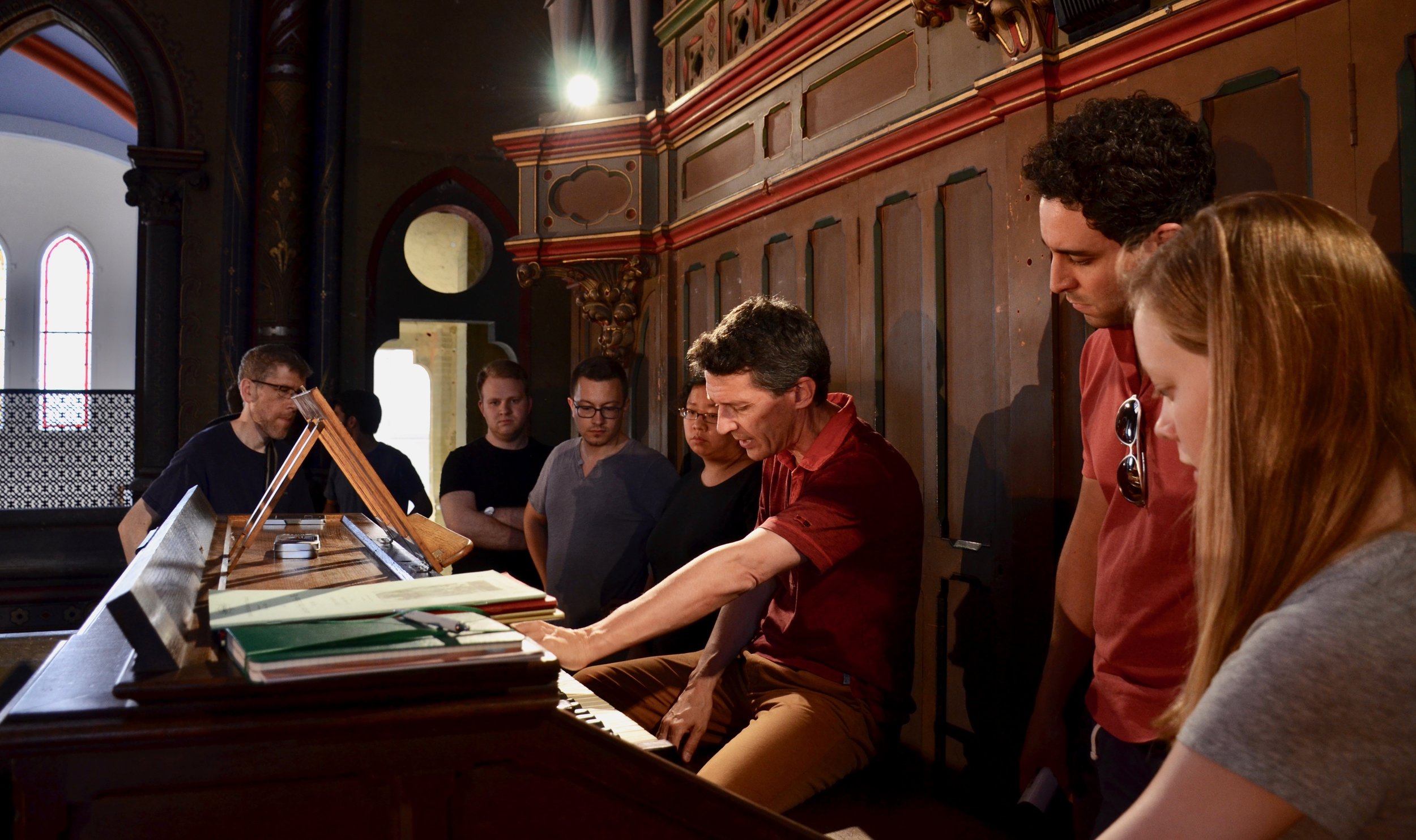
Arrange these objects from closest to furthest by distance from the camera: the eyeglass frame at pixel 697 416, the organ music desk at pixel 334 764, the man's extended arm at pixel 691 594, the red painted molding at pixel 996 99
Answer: the organ music desk at pixel 334 764 → the man's extended arm at pixel 691 594 → the red painted molding at pixel 996 99 → the eyeglass frame at pixel 697 416

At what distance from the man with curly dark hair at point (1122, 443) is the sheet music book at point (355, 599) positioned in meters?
1.04

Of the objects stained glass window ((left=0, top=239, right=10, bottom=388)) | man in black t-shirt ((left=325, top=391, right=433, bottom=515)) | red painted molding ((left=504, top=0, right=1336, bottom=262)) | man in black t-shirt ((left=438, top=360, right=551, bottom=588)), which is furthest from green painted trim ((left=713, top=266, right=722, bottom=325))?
stained glass window ((left=0, top=239, right=10, bottom=388))

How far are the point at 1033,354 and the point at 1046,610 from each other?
30.3 inches

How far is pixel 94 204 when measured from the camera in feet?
52.4

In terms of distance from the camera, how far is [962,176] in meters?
3.60

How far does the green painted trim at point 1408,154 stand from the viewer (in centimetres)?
212

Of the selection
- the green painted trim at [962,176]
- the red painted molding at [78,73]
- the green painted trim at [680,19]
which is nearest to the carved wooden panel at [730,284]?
the green painted trim at [680,19]

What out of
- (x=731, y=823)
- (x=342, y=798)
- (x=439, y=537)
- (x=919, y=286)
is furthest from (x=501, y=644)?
(x=919, y=286)

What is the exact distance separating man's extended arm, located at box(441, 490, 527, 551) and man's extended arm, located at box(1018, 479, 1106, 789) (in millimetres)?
3014

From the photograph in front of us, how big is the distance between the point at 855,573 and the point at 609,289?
3.86 m

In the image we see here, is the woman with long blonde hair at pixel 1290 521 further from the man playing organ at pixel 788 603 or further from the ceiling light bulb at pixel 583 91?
the ceiling light bulb at pixel 583 91

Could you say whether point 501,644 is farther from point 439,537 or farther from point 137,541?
point 137,541

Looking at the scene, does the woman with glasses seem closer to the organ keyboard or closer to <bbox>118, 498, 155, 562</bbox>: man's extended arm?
the organ keyboard

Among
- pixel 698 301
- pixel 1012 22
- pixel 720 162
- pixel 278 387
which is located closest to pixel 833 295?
pixel 720 162
